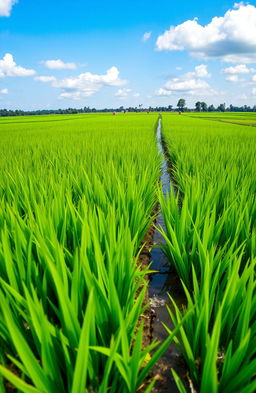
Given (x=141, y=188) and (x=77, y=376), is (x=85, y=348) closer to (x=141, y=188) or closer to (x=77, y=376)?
(x=77, y=376)

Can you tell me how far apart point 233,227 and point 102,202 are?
92 centimetres

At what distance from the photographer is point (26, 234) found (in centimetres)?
139

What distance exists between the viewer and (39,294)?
3.63ft

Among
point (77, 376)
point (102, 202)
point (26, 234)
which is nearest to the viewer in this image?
point (77, 376)

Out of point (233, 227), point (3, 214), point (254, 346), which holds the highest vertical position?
point (3, 214)

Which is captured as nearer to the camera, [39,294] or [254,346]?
[254,346]

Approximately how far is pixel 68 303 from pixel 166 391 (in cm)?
54

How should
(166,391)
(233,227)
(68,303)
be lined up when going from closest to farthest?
1. (68,303)
2. (166,391)
3. (233,227)

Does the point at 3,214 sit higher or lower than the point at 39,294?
higher

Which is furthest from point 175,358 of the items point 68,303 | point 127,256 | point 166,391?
point 68,303

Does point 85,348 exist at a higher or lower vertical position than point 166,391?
higher

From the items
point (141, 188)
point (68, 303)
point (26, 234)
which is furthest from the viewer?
point (141, 188)

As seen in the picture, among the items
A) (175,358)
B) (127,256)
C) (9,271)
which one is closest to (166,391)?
(175,358)

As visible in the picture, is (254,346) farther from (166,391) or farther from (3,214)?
(3,214)
